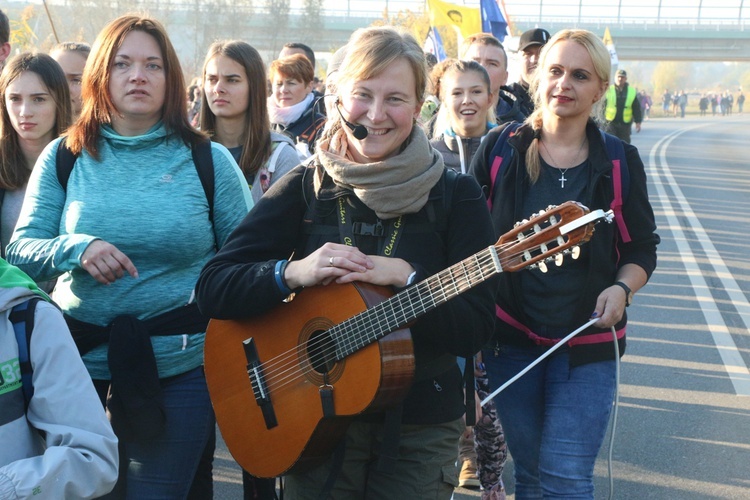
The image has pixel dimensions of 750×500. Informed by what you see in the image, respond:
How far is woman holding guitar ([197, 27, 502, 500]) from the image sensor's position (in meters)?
2.92

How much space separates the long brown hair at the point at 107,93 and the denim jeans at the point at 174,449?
88 cm

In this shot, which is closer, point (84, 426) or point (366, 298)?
point (84, 426)

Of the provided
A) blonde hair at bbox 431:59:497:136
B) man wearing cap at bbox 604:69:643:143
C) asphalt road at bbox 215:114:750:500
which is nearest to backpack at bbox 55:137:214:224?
asphalt road at bbox 215:114:750:500

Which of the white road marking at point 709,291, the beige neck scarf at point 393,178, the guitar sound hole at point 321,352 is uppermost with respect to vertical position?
the beige neck scarf at point 393,178

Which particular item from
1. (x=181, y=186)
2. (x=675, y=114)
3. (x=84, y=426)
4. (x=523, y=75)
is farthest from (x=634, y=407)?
(x=675, y=114)

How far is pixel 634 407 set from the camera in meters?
6.69

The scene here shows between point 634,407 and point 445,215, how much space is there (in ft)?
13.6

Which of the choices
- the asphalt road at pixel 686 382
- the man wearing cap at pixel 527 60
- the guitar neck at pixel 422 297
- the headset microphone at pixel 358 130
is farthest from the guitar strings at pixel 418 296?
the man wearing cap at pixel 527 60

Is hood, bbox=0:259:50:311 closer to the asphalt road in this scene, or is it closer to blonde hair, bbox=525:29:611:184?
blonde hair, bbox=525:29:611:184

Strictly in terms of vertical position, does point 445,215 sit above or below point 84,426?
above

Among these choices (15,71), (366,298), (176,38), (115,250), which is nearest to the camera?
(366,298)

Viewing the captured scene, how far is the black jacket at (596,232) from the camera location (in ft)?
12.4

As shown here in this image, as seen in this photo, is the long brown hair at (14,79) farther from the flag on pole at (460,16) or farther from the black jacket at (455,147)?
the flag on pole at (460,16)

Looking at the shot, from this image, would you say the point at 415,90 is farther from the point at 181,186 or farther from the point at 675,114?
the point at 675,114
